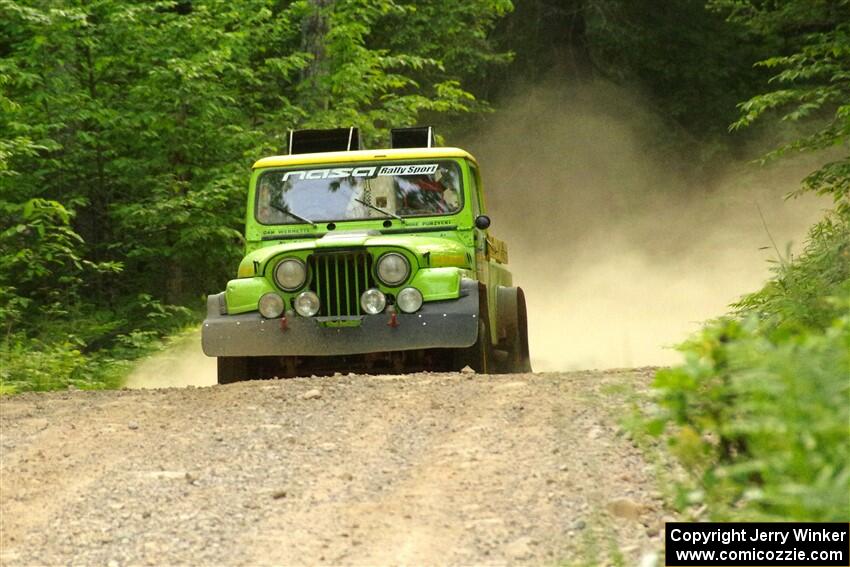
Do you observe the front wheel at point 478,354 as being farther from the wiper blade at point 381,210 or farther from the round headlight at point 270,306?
the round headlight at point 270,306

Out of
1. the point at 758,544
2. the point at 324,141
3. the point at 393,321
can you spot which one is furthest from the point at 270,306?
the point at 758,544

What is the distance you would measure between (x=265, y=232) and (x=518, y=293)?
2479 mm

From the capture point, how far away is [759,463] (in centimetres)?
376

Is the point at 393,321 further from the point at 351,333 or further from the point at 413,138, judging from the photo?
the point at 413,138

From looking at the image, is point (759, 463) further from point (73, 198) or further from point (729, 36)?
point (729, 36)

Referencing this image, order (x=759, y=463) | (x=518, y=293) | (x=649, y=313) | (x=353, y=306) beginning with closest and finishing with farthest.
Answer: (x=759, y=463)
(x=353, y=306)
(x=518, y=293)
(x=649, y=313)

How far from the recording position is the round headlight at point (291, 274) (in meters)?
10.5

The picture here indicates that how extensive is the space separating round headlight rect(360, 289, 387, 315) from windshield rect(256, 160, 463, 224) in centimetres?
125

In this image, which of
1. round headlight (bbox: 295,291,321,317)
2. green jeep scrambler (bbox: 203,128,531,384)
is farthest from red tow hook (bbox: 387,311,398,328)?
round headlight (bbox: 295,291,321,317)

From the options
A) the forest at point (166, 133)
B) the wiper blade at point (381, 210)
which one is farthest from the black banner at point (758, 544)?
the wiper blade at point (381, 210)

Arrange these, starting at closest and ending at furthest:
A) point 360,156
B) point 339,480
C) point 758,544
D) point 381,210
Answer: point 758,544 < point 339,480 < point 381,210 < point 360,156

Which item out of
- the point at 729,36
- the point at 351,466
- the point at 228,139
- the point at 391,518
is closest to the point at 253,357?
the point at 351,466

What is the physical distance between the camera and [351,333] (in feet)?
33.9

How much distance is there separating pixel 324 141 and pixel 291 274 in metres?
2.15
